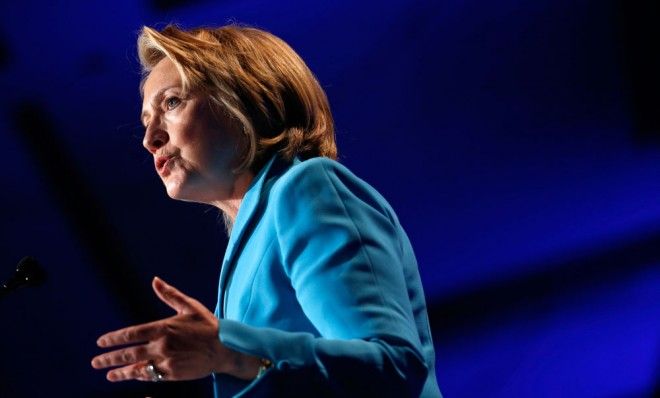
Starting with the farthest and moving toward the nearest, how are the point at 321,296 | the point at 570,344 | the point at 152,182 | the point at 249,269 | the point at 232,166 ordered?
the point at 152,182 → the point at 570,344 → the point at 232,166 → the point at 249,269 → the point at 321,296

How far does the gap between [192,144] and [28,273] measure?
1.15 ft

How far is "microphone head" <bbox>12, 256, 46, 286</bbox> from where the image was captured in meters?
1.30

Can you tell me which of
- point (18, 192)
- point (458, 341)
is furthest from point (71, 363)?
point (458, 341)

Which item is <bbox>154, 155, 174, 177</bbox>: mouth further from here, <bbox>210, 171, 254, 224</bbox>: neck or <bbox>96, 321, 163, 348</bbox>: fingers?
<bbox>96, 321, 163, 348</bbox>: fingers

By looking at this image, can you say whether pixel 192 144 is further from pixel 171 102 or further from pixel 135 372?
pixel 135 372

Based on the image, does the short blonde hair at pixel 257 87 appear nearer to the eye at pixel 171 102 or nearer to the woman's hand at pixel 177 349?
the eye at pixel 171 102

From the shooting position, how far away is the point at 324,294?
2.79 ft

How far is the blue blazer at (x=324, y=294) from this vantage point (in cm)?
80

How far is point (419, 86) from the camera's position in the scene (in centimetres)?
193

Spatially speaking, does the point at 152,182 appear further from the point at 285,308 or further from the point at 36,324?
the point at 285,308

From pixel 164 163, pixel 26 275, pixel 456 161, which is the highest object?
pixel 164 163

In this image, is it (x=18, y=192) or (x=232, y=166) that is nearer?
(x=232, y=166)

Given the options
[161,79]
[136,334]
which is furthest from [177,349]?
[161,79]

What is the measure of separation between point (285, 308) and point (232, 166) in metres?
0.27
